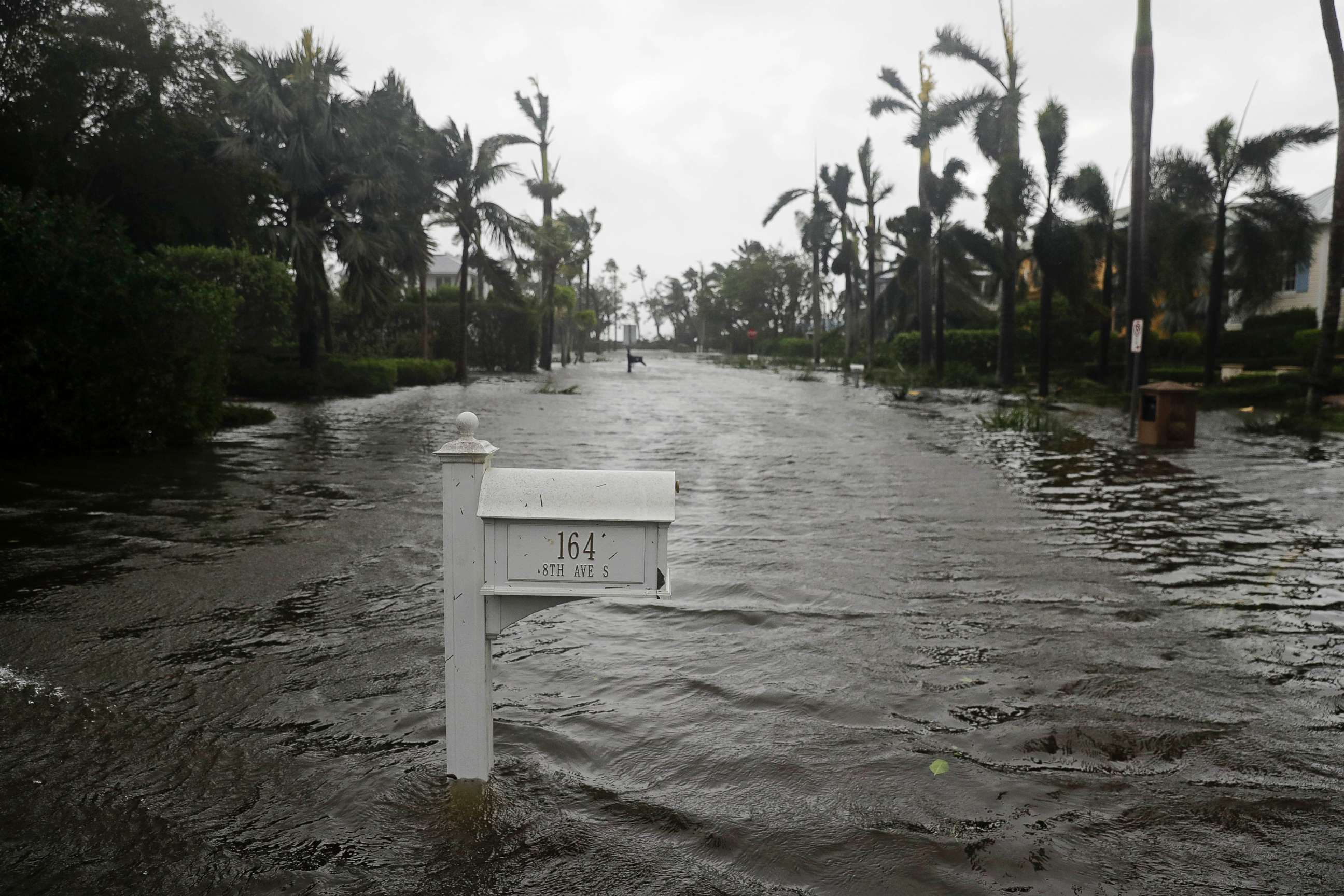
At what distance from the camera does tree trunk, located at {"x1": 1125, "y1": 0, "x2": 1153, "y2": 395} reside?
2066 centimetres

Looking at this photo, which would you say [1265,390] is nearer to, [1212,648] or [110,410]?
[1212,648]

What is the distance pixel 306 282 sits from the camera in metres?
24.0

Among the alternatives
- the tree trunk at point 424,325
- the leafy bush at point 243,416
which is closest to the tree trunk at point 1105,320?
the tree trunk at point 424,325

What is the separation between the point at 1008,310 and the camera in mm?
29234

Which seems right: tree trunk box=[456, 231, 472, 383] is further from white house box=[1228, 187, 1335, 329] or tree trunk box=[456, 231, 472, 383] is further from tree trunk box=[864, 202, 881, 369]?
white house box=[1228, 187, 1335, 329]

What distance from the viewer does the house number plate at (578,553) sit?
287 cm

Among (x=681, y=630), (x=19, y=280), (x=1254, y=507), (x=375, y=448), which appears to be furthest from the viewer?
(x=375, y=448)

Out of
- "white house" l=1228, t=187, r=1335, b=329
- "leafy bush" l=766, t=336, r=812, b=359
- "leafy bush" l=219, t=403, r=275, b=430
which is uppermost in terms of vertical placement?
"white house" l=1228, t=187, r=1335, b=329

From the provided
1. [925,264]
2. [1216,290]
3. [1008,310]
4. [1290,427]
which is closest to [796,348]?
[925,264]

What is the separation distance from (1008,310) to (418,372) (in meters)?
17.6

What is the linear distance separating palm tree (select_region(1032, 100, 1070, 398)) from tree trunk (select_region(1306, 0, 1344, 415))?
7.71 m

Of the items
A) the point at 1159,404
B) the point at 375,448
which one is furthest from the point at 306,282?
the point at 1159,404

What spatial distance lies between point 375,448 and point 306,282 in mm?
11968

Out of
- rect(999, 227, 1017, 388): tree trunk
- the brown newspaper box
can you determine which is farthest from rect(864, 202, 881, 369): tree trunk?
the brown newspaper box
